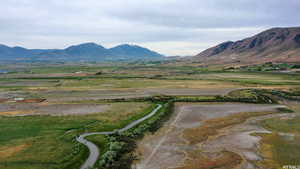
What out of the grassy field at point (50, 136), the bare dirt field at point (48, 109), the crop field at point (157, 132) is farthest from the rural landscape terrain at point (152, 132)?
the bare dirt field at point (48, 109)

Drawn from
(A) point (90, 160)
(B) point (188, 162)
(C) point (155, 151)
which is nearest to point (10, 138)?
(A) point (90, 160)

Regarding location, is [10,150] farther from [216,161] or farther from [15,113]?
[216,161]

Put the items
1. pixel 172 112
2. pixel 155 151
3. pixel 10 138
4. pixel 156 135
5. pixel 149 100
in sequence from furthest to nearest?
pixel 149 100 < pixel 172 112 < pixel 156 135 < pixel 10 138 < pixel 155 151

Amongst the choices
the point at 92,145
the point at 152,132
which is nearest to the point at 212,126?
the point at 152,132

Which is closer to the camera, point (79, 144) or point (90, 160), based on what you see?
point (90, 160)

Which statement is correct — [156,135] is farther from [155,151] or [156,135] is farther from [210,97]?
[210,97]

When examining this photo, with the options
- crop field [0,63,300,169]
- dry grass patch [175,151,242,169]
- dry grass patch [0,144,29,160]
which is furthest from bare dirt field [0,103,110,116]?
dry grass patch [175,151,242,169]

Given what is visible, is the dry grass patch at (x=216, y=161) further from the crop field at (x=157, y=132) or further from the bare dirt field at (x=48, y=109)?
the bare dirt field at (x=48, y=109)
